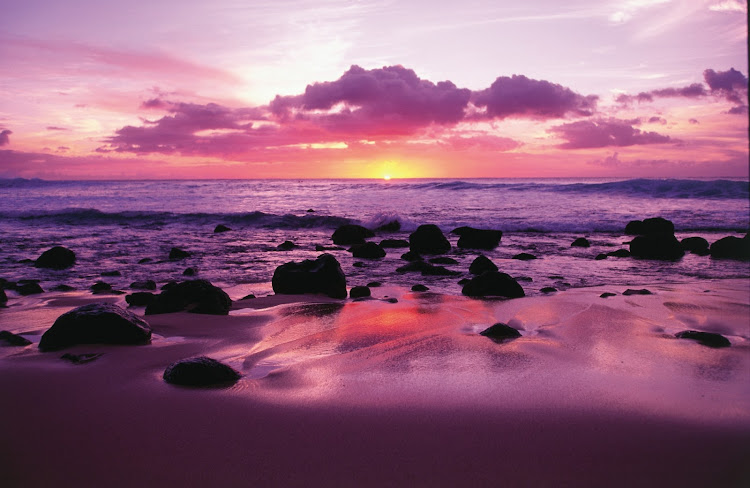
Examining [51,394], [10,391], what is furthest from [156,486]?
[10,391]

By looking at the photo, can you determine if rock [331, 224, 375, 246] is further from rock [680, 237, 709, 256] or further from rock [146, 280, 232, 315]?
rock [146, 280, 232, 315]

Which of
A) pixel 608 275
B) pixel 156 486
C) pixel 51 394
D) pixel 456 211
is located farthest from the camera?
pixel 456 211

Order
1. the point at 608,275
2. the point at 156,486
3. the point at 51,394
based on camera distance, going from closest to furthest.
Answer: the point at 156,486 → the point at 51,394 → the point at 608,275

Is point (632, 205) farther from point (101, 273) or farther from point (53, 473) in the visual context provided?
point (53, 473)

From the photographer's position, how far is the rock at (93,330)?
4.68m

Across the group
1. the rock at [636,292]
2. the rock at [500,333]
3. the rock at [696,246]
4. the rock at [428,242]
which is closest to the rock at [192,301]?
the rock at [500,333]

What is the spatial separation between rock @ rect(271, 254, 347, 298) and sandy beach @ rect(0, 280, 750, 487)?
1.78 metres

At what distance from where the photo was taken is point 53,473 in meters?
2.49

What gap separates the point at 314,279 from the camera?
302 inches

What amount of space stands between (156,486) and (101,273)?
915 cm

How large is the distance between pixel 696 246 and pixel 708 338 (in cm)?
987

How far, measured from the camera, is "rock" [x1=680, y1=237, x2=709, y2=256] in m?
13.0

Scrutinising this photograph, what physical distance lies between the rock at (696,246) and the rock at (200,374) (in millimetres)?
12744

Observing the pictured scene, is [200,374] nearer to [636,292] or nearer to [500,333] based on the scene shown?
[500,333]
